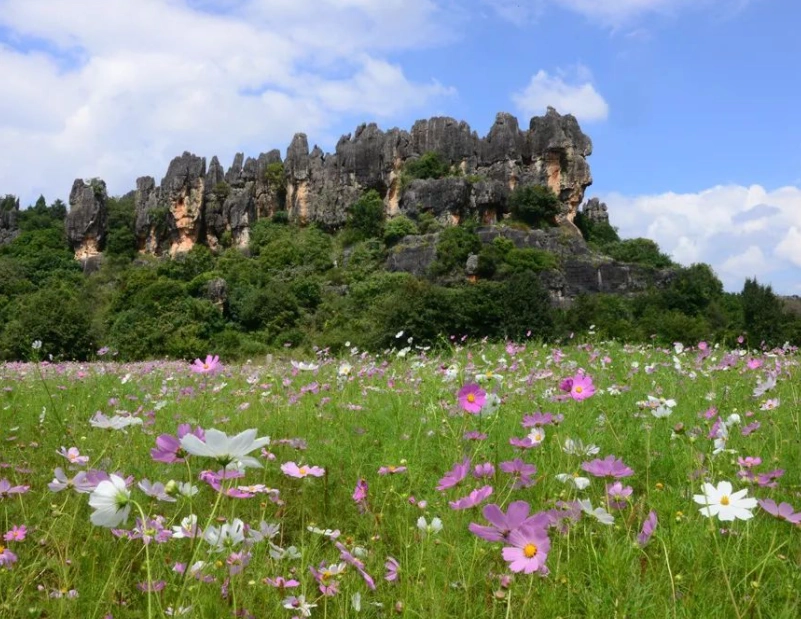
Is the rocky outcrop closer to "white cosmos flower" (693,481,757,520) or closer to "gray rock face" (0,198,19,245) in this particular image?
"gray rock face" (0,198,19,245)

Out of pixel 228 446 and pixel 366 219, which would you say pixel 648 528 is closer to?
pixel 228 446

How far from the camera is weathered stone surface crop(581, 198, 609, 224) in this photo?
56.2 m

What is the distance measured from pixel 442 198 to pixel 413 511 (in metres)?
43.8

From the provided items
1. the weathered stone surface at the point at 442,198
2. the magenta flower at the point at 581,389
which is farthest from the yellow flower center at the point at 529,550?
the weathered stone surface at the point at 442,198

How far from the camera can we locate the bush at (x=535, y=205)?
44469mm

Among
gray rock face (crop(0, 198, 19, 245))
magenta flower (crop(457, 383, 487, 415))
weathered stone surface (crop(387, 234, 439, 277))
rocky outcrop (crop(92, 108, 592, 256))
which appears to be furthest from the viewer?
A: gray rock face (crop(0, 198, 19, 245))

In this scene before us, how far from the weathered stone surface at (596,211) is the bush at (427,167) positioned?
1399 centimetres

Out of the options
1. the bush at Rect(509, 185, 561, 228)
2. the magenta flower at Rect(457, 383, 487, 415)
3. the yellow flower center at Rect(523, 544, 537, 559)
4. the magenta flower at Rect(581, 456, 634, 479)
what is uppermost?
the bush at Rect(509, 185, 561, 228)

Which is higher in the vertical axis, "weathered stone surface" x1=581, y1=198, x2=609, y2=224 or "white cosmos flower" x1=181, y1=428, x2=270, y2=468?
"weathered stone surface" x1=581, y1=198, x2=609, y2=224

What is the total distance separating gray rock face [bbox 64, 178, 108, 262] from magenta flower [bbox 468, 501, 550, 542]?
54.9 meters

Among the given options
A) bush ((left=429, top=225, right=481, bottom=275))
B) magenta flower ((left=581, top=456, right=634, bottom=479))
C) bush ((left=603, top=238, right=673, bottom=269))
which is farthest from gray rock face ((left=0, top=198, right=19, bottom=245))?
magenta flower ((left=581, top=456, right=634, bottom=479))

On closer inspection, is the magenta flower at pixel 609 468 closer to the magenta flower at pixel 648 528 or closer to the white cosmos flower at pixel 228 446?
the magenta flower at pixel 648 528

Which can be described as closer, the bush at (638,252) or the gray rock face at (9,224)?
the bush at (638,252)

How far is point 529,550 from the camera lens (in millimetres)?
945
